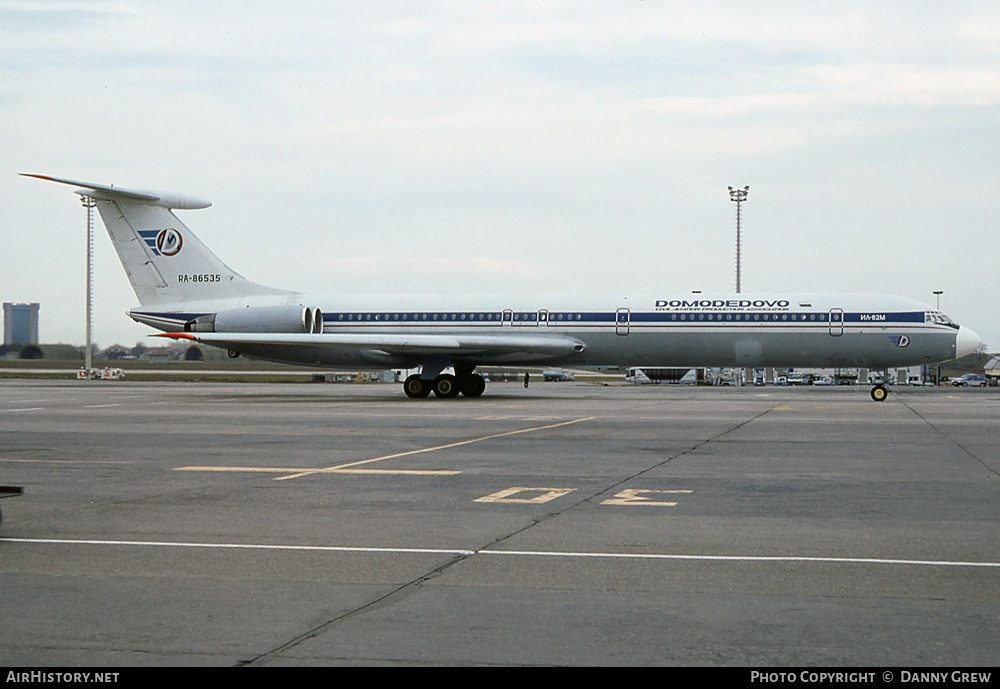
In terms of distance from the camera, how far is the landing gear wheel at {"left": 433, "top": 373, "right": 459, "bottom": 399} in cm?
3806

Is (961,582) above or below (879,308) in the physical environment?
below

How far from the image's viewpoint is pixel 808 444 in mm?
19016

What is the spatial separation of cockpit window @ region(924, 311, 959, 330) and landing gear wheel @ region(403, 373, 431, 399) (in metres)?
17.2

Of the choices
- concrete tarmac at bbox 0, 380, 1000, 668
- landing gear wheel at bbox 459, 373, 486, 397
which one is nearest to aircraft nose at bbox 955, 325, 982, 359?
landing gear wheel at bbox 459, 373, 486, 397

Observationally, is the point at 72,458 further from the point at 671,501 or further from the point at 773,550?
the point at 773,550

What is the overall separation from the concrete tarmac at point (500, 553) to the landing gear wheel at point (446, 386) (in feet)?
61.2

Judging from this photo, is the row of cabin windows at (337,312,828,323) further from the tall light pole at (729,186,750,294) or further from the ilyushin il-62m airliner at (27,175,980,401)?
the tall light pole at (729,186,750,294)

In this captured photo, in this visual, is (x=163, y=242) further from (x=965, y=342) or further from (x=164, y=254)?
(x=965, y=342)

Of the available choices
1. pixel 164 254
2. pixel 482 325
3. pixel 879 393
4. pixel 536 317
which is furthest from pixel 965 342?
pixel 164 254

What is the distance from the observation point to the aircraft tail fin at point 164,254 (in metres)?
40.8

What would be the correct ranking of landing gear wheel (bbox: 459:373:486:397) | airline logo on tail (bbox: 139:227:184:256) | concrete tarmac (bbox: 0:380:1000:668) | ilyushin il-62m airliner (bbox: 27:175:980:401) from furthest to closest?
1. airline logo on tail (bbox: 139:227:184:256)
2. landing gear wheel (bbox: 459:373:486:397)
3. ilyushin il-62m airliner (bbox: 27:175:980:401)
4. concrete tarmac (bbox: 0:380:1000:668)

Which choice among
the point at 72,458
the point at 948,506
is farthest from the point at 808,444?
the point at 72,458

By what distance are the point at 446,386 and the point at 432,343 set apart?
203 centimetres
